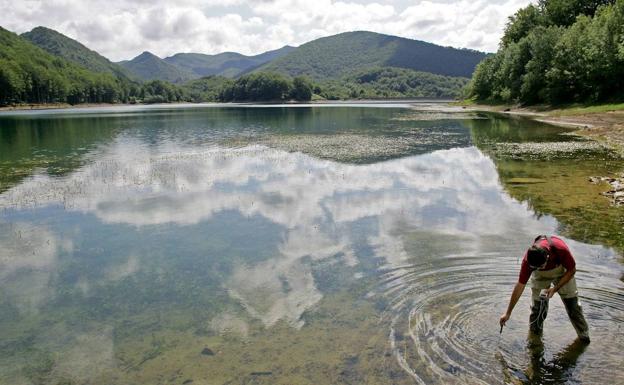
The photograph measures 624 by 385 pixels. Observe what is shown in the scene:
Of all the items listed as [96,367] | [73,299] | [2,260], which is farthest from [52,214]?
[96,367]

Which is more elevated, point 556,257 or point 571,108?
point 571,108

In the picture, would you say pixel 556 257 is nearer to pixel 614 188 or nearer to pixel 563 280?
pixel 563 280

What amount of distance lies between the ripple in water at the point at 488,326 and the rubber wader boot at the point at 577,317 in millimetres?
232

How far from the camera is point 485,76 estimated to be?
119 m

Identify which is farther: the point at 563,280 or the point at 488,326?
the point at 488,326

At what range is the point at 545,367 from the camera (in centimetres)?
866

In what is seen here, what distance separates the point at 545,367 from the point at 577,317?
137cm

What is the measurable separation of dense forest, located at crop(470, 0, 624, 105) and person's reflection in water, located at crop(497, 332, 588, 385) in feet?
228

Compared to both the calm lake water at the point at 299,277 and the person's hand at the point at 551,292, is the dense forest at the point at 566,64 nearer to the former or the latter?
the calm lake water at the point at 299,277

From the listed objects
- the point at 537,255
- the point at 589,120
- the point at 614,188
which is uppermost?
the point at 589,120

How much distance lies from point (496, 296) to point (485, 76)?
119187mm

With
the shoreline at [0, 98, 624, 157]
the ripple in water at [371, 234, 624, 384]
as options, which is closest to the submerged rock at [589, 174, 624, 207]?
the ripple in water at [371, 234, 624, 384]

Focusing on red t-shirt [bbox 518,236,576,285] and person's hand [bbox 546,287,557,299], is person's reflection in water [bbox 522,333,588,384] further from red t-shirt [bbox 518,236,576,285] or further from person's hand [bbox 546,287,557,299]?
red t-shirt [bbox 518,236,576,285]

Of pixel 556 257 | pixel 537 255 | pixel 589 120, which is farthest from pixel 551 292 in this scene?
pixel 589 120
